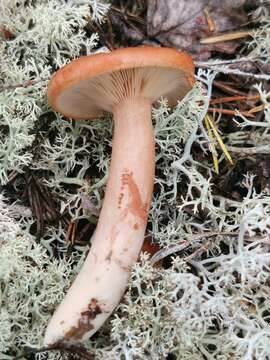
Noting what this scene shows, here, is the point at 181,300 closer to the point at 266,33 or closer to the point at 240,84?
the point at 240,84

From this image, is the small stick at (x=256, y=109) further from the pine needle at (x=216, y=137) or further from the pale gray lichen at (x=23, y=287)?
the pale gray lichen at (x=23, y=287)

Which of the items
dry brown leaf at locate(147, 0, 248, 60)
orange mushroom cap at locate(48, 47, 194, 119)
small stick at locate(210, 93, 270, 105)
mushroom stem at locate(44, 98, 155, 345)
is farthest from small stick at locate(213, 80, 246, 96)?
mushroom stem at locate(44, 98, 155, 345)

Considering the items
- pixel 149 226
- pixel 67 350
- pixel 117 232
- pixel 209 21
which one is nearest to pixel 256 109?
pixel 209 21

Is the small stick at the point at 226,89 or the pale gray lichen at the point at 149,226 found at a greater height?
the small stick at the point at 226,89

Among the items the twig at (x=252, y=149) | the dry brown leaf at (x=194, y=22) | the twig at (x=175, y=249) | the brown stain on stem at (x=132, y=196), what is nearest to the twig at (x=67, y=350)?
the twig at (x=175, y=249)

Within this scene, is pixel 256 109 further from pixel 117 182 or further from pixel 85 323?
pixel 85 323

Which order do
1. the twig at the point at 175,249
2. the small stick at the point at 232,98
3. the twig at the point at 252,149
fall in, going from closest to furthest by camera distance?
the twig at the point at 175,249 → the twig at the point at 252,149 → the small stick at the point at 232,98

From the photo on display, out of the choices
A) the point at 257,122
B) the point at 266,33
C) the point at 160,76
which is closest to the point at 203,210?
the point at 257,122
